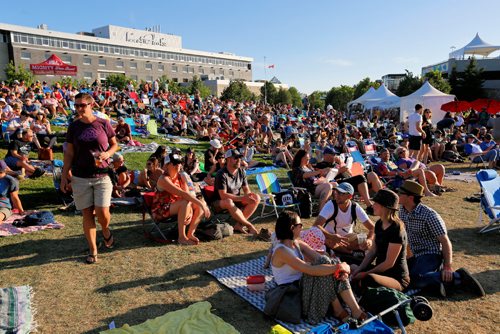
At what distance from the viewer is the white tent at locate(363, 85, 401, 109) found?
25.8 meters

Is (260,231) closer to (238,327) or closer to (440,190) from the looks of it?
(238,327)

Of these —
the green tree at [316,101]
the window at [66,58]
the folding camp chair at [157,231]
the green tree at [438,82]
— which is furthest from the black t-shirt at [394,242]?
the window at [66,58]

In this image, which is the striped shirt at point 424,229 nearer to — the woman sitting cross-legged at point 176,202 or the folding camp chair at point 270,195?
the folding camp chair at point 270,195

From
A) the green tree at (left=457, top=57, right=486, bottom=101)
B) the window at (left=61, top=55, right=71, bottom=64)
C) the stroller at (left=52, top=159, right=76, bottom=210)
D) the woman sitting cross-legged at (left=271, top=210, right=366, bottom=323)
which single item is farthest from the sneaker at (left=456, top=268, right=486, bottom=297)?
the window at (left=61, top=55, right=71, bottom=64)

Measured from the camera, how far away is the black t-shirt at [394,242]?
3.72 m

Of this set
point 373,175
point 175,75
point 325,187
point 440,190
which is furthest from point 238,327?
point 175,75

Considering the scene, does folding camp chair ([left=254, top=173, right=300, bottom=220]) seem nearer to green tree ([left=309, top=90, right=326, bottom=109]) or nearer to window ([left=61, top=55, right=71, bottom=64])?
green tree ([left=309, top=90, right=326, bottom=109])

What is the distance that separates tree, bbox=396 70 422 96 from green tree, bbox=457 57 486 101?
244 inches

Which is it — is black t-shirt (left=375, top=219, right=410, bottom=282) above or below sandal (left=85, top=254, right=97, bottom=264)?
above

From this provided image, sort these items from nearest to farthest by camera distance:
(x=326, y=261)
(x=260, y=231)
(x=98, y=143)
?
(x=326, y=261), (x=98, y=143), (x=260, y=231)

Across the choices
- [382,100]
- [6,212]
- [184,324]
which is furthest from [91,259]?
[382,100]

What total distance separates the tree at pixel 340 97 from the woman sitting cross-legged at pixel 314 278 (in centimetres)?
5083

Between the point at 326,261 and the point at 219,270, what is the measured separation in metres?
1.65

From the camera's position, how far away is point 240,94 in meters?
62.1
